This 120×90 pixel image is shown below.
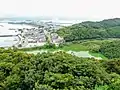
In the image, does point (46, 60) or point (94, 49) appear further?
point (94, 49)

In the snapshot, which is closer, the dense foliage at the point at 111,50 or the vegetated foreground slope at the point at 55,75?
the vegetated foreground slope at the point at 55,75

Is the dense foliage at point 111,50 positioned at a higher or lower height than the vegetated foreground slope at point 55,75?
lower

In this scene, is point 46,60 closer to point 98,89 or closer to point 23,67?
point 23,67

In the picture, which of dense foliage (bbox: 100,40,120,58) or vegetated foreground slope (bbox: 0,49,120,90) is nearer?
vegetated foreground slope (bbox: 0,49,120,90)

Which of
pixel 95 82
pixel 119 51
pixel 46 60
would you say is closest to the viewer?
pixel 95 82

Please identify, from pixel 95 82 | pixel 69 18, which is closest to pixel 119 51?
pixel 95 82

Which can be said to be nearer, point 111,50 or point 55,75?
point 55,75

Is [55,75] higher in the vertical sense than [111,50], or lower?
higher

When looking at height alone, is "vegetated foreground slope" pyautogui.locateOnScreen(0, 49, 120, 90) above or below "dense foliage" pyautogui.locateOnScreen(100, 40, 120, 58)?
above
